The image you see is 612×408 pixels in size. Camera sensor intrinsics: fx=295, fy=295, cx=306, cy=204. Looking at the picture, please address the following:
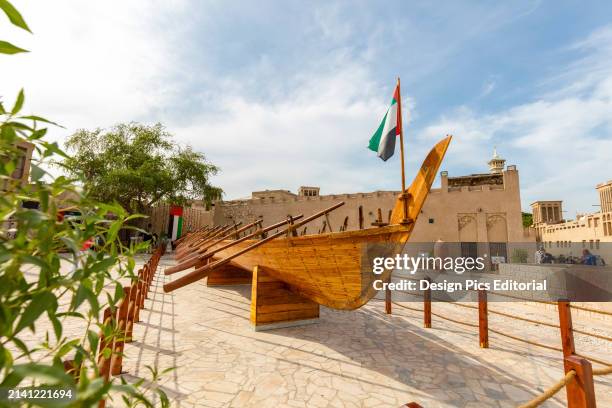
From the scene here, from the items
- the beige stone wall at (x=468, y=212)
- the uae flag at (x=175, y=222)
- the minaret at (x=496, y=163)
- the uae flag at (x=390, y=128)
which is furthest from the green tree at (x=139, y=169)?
the minaret at (x=496, y=163)

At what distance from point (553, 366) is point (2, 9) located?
6245 millimetres

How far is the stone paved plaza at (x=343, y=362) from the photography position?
132 inches

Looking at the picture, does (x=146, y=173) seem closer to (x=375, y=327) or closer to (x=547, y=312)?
(x=375, y=327)

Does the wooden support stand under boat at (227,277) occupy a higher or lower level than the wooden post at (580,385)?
lower

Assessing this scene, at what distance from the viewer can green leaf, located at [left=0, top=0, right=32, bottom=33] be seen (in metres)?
0.62

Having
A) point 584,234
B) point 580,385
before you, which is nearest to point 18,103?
point 580,385

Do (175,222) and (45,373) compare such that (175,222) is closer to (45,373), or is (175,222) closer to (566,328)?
(566,328)

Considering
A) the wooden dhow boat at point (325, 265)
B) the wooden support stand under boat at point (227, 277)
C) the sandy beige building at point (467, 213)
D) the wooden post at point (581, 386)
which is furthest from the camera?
the sandy beige building at point (467, 213)

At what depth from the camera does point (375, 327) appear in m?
6.02

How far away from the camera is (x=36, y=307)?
597mm

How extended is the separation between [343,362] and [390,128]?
3.62m

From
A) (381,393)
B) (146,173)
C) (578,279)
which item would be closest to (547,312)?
(578,279)

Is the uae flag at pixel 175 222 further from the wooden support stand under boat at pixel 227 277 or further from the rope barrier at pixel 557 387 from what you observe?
the rope barrier at pixel 557 387

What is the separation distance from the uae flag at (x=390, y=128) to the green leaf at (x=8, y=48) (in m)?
4.57
